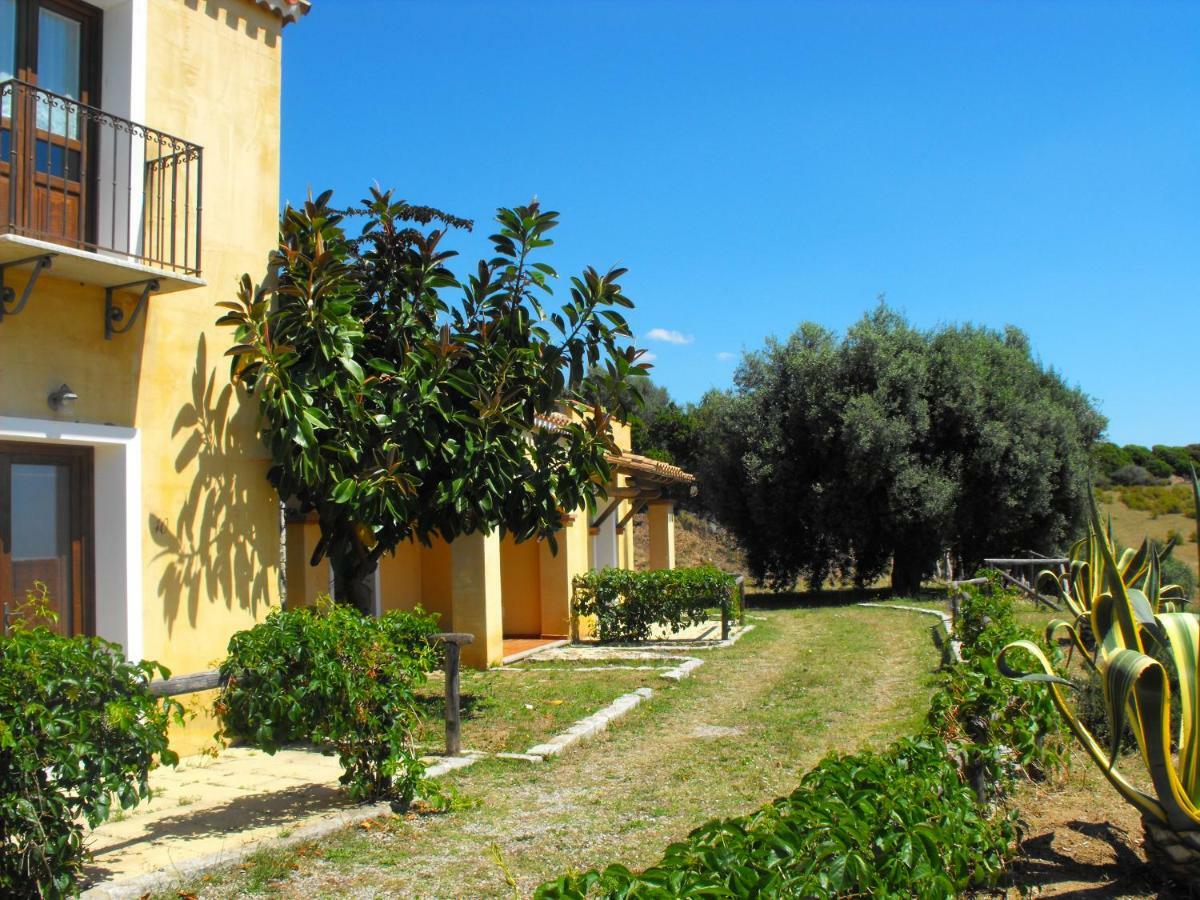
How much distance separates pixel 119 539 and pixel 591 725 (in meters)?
4.34

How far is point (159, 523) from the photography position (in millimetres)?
7516

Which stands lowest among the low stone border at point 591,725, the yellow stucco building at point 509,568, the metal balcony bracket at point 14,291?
the low stone border at point 591,725


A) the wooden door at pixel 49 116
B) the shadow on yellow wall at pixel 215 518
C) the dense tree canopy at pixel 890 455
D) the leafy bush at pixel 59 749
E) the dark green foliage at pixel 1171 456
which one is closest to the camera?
the leafy bush at pixel 59 749

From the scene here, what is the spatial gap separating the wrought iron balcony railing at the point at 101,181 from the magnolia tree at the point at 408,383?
28.9 inches

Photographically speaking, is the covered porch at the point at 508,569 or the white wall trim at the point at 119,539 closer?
the white wall trim at the point at 119,539

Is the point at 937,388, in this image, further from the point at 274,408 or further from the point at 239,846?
the point at 239,846

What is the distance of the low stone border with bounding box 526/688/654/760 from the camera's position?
27.3 ft

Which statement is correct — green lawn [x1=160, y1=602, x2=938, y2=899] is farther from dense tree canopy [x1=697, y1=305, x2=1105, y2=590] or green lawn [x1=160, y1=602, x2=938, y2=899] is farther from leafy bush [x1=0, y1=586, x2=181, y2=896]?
dense tree canopy [x1=697, y1=305, x2=1105, y2=590]

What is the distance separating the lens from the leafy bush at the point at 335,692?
605 cm

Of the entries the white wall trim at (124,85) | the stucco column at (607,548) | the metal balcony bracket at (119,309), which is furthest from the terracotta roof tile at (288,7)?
the stucco column at (607,548)

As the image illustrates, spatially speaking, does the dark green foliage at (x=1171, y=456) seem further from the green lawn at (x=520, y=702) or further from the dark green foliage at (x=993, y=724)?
the dark green foliage at (x=993, y=724)

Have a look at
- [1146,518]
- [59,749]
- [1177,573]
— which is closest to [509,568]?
[59,749]

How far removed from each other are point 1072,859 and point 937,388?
2049 centimetres

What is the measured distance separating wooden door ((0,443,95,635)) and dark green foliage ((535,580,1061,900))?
4.97 meters
